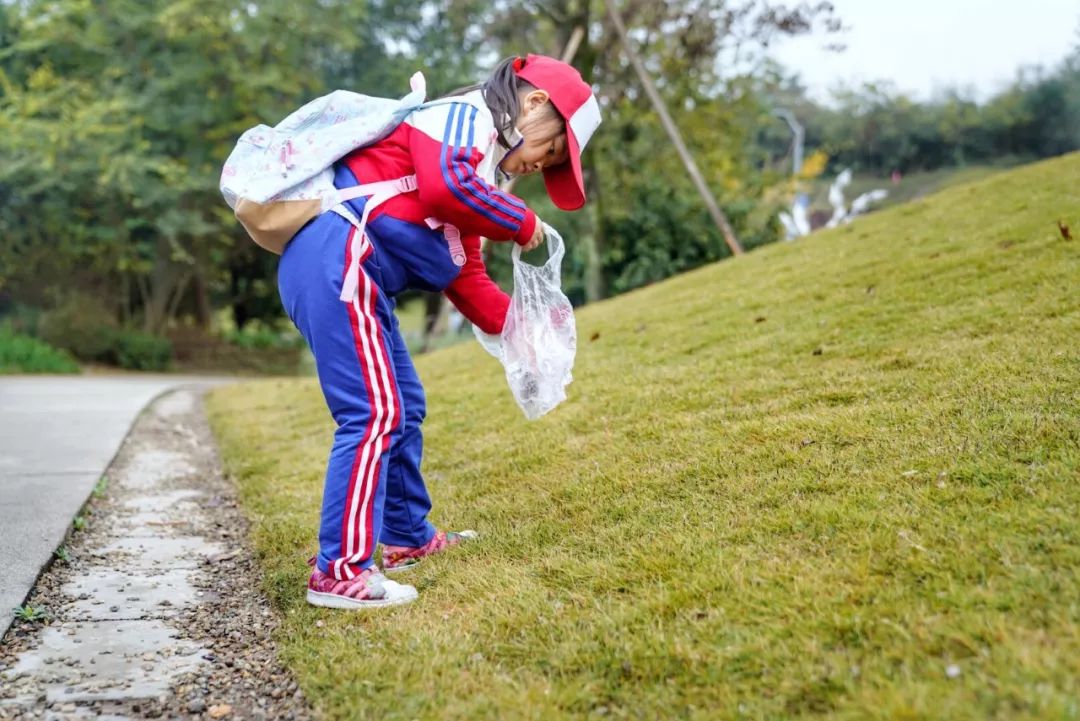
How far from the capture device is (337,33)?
696 inches

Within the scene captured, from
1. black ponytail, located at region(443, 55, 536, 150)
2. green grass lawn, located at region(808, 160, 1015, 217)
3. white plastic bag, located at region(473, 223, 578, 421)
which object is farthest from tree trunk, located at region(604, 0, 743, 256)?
black ponytail, located at region(443, 55, 536, 150)

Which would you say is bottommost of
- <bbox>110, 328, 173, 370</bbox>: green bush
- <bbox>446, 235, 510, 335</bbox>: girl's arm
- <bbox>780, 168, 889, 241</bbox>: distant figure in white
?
<bbox>110, 328, 173, 370</bbox>: green bush

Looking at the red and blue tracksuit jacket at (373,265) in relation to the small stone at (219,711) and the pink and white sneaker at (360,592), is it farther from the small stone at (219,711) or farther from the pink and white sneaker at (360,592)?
the small stone at (219,711)

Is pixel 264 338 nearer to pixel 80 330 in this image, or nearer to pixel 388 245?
pixel 80 330

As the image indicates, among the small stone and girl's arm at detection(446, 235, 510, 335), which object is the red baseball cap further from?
the small stone

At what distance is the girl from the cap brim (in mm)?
14

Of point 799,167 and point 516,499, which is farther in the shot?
point 799,167

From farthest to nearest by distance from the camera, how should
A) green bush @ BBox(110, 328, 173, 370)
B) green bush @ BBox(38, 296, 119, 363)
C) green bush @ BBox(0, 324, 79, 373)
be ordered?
green bush @ BBox(110, 328, 173, 370) → green bush @ BBox(38, 296, 119, 363) → green bush @ BBox(0, 324, 79, 373)

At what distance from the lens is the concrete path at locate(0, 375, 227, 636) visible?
352cm

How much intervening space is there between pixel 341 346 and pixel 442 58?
17.4m

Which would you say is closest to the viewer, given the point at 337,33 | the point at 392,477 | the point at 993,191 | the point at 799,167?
the point at 392,477

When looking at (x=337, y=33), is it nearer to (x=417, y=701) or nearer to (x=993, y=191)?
(x=993, y=191)

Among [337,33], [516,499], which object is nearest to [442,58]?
[337,33]

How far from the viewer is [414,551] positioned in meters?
3.41
